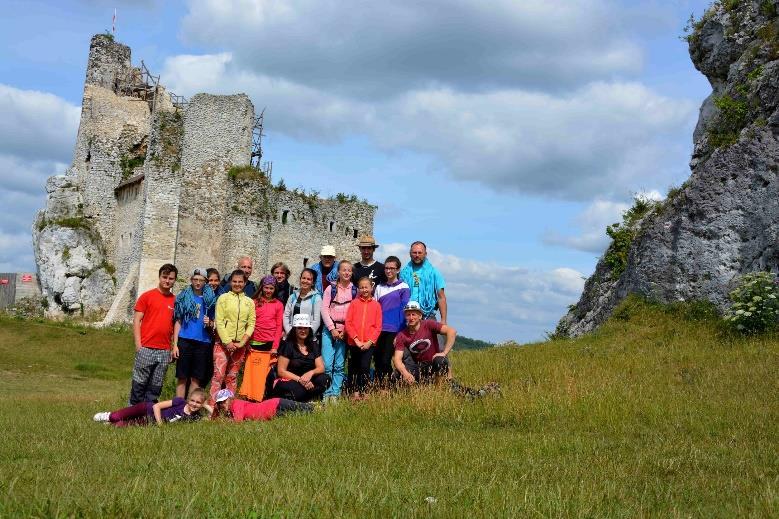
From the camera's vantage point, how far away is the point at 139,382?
38.8 feet

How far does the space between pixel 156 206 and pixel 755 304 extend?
28.1 m

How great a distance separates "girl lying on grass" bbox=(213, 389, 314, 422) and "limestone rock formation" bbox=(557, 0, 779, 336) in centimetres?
884

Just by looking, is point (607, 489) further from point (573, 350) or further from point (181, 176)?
point (181, 176)

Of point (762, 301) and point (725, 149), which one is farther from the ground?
point (725, 149)

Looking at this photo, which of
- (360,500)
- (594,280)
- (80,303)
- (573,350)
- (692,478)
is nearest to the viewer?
(360,500)

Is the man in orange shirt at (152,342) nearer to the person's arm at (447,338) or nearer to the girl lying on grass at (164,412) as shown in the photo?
the girl lying on grass at (164,412)

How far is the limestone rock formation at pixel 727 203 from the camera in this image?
15141 mm

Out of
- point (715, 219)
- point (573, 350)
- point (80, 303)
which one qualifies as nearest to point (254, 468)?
point (573, 350)

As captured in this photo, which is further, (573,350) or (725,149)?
(725,149)

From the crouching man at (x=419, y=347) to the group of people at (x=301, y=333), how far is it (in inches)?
0.5

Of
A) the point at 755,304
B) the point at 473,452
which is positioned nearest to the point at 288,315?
the point at 473,452

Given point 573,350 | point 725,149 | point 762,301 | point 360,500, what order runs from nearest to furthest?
point 360,500, point 762,301, point 573,350, point 725,149

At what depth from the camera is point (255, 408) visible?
33.8 feet

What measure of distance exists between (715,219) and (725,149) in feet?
4.79
